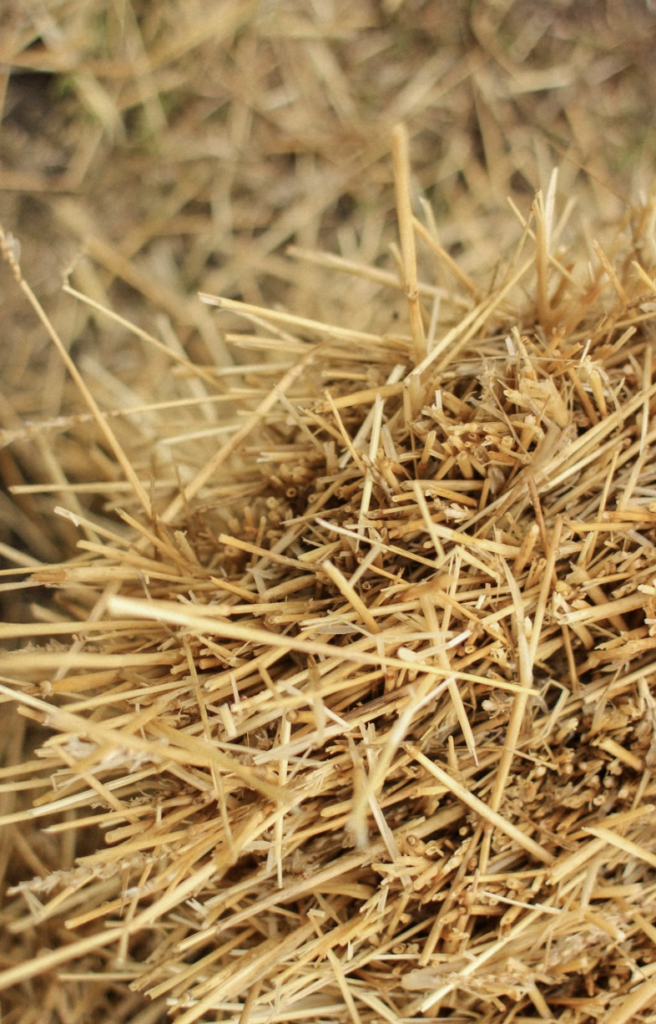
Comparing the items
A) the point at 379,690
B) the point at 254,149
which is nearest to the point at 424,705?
the point at 379,690

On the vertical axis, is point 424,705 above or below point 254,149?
below

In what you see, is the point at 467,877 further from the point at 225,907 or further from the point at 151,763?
the point at 151,763

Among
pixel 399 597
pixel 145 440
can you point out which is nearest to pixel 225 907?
pixel 399 597

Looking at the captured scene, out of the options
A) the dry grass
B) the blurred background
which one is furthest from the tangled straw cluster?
the blurred background

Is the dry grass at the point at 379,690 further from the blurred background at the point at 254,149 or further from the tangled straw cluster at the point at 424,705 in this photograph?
the blurred background at the point at 254,149

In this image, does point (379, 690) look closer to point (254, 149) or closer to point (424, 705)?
point (424, 705)

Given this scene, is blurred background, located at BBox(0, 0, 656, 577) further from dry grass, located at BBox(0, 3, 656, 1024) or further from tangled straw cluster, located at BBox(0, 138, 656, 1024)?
tangled straw cluster, located at BBox(0, 138, 656, 1024)

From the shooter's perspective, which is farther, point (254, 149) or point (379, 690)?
point (254, 149)

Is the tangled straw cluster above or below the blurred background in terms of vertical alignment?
below
